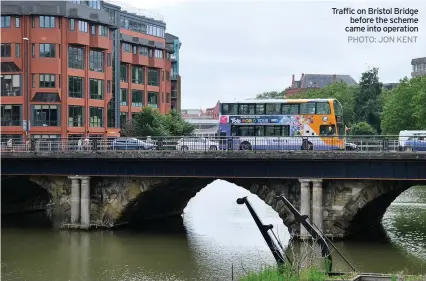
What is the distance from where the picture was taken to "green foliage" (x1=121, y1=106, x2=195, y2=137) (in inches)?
3942

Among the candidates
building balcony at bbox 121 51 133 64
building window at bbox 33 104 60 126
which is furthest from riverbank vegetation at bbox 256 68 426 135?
building window at bbox 33 104 60 126

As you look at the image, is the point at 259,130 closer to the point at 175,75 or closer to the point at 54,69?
the point at 54,69

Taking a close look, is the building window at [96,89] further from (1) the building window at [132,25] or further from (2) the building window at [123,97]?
(1) the building window at [132,25]

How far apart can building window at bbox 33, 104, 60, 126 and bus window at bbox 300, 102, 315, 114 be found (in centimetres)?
3301

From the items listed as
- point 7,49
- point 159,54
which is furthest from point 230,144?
point 159,54

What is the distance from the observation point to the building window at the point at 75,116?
91.0 meters

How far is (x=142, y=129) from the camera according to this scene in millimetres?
101438

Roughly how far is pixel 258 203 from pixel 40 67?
1132 inches

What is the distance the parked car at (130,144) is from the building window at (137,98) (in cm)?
4930

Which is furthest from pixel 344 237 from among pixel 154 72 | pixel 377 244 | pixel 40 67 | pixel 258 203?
pixel 154 72

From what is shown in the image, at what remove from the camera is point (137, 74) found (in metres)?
117

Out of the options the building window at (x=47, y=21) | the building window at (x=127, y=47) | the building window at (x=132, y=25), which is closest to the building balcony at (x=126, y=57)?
the building window at (x=127, y=47)

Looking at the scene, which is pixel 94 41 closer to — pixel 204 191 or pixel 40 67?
pixel 40 67

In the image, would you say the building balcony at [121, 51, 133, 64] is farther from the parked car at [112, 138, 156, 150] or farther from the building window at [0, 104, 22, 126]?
the parked car at [112, 138, 156, 150]
